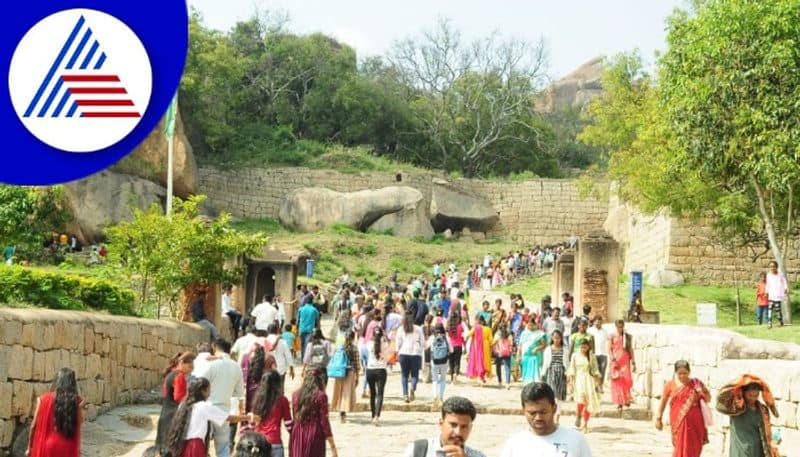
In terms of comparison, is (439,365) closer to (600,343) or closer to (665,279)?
(600,343)

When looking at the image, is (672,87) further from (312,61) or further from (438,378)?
(312,61)

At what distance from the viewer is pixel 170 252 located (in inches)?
842

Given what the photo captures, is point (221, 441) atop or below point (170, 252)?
below

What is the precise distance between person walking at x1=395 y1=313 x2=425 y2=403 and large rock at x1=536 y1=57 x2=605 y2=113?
70.1 metres

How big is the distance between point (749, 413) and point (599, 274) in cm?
1452

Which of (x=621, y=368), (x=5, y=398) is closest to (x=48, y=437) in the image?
(x=5, y=398)

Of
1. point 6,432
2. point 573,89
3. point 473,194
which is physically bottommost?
point 6,432

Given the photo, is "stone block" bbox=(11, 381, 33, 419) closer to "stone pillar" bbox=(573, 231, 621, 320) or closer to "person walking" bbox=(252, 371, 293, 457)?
"person walking" bbox=(252, 371, 293, 457)

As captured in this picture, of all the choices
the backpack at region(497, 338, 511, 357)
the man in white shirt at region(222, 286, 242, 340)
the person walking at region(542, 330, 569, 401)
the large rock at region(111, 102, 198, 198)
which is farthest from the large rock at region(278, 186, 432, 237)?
the person walking at region(542, 330, 569, 401)

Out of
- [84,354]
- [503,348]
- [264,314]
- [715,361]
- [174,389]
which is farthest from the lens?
[264,314]

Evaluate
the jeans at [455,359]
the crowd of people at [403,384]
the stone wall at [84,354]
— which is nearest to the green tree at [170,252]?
the crowd of people at [403,384]

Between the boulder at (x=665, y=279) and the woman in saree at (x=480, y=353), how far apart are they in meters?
17.4

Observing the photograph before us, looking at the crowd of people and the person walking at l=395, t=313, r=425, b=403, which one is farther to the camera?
the person walking at l=395, t=313, r=425, b=403

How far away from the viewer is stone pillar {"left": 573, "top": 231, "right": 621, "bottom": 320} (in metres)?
23.7
